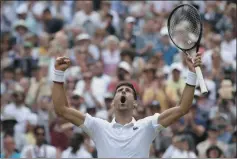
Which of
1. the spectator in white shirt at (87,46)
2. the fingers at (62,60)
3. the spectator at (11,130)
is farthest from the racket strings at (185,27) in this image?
the spectator in white shirt at (87,46)

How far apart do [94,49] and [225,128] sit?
3911 millimetres

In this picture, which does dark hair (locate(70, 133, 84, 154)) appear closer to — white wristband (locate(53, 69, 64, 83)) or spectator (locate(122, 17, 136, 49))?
spectator (locate(122, 17, 136, 49))

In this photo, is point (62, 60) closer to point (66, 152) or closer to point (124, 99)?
point (124, 99)

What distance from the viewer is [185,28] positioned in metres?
10.2

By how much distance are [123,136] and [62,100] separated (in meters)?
0.74

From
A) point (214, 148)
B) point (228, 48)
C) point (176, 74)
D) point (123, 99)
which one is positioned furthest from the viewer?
point (228, 48)

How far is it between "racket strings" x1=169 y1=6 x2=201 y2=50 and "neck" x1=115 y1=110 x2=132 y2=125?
918 millimetres

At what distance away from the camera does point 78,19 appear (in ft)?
69.0

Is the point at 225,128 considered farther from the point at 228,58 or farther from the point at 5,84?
the point at 5,84

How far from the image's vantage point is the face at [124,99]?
33.6ft

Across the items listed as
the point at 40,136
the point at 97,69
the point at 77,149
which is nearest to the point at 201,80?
the point at 77,149

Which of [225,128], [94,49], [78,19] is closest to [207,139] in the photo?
[225,128]

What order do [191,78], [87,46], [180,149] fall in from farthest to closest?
[87,46], [180,149], [191,78]

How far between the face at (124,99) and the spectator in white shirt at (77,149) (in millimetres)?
5629
